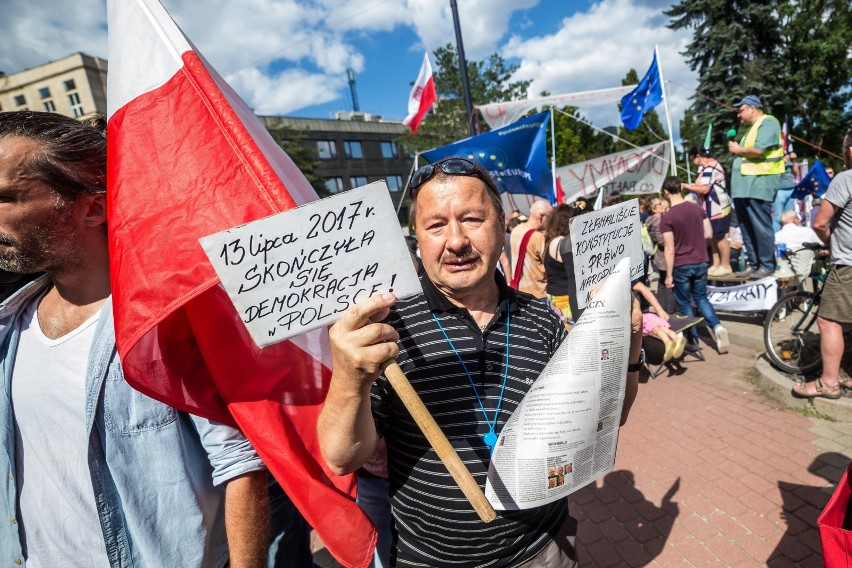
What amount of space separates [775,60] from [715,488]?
25.1 meters

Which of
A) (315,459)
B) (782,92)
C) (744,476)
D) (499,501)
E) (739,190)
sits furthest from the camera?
(782,92)

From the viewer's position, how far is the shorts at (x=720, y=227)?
22.8ft

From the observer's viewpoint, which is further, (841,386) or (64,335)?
(841,386)

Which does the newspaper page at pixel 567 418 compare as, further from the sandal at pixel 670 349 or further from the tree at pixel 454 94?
the tree at pixel 454 94

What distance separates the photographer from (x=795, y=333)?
166 inches

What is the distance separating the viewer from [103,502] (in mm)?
1342

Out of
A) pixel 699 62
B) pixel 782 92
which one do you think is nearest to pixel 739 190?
pixel 782 92

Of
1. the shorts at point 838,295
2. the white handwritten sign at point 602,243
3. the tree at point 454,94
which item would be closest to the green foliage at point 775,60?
the tree at point 454,94

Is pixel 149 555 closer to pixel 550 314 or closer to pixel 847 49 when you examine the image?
pixel 550 314

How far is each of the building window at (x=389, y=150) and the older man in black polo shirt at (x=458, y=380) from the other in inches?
1971

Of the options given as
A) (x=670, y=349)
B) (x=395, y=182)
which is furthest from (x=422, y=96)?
(x=395, y=182)

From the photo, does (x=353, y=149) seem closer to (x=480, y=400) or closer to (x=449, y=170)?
(x=449, y=170)

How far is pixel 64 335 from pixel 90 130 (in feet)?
2.26

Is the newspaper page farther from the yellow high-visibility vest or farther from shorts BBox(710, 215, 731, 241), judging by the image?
shorts BBox(710, 215, 731, 241)
